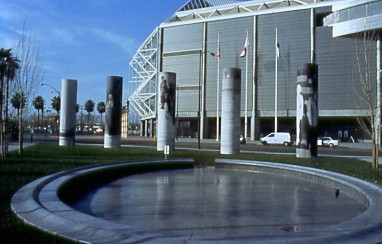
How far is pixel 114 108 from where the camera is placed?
36125 mm

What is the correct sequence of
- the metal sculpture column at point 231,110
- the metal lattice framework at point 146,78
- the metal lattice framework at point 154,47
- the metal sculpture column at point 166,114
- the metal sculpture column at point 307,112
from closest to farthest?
the metal sculpture column at point 307,112 < the metal sculpture column at point 231,110 < the metal sculpture column at point 166,114 < the metal lattice framework at point 154,47 < the metal lattice framework at point 146,78

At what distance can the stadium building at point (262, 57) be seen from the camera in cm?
6688

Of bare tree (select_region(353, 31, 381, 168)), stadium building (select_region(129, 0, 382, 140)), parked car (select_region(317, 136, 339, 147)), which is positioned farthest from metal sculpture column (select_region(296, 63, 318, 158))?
stadium building (select_region(129, 0, 382, 140))

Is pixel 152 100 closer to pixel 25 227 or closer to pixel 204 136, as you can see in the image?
pixel 204 136

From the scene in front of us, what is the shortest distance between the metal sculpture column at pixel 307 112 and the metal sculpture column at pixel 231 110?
15.4 ft

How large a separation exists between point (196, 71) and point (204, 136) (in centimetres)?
1252

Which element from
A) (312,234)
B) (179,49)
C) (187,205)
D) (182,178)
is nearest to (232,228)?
(312,234)

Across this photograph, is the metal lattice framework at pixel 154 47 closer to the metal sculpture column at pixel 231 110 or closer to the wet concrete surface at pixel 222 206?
the metal sculpture column at pixel 231 110

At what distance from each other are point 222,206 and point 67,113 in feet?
93.1

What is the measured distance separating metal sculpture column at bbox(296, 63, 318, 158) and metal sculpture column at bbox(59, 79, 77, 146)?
19.9m

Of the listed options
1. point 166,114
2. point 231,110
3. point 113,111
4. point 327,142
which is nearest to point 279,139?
point 327,142

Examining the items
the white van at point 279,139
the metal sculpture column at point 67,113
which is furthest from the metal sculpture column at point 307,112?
the white van at point 279,139

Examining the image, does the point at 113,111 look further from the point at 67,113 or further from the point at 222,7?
the point at 222,7

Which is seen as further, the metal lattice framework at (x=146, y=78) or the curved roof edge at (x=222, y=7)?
the metal lattice framework at (x=146, y=78)
